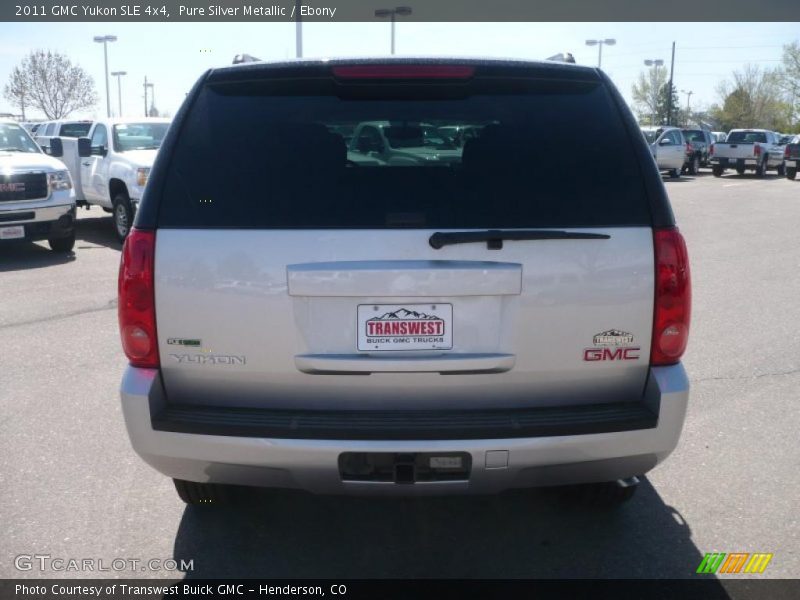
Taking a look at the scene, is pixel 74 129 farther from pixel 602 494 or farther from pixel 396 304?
pixel 396 304

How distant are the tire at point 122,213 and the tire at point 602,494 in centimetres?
1041

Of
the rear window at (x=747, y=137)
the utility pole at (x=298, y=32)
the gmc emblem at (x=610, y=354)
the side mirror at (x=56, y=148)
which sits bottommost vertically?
the gmc emblem at (x=610, y=354)

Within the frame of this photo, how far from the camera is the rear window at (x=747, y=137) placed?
34.3m

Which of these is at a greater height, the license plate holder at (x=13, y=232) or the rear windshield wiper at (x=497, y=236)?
Result: the rear windshield wiper at (x=497, y=236)

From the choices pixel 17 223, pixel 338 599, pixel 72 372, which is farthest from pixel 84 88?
pixel 338 599

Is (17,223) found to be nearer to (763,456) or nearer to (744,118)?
(763,456)

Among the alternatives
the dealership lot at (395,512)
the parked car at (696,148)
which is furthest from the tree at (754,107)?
the dealership lot at (395,512)

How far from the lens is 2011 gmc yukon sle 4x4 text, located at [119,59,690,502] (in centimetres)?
298

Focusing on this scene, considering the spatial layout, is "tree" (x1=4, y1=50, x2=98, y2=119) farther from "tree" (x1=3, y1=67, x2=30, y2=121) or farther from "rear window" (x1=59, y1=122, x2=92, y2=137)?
"rear window" (x1=59, y1=122, x2=92, y2=137)

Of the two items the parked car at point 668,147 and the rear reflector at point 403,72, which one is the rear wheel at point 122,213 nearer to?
the rear reflector at point 403,72

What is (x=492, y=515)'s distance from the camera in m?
3.97

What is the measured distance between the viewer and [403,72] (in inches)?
126

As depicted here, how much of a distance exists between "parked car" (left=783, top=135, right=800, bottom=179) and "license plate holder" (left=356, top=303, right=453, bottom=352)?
33.0 meters
